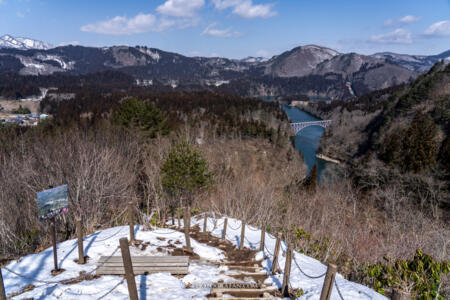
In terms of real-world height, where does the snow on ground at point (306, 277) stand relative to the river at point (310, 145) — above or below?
above

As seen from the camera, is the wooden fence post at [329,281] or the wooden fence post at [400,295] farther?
the wooden fence post at [329,281]

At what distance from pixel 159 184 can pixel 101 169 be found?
483 cm

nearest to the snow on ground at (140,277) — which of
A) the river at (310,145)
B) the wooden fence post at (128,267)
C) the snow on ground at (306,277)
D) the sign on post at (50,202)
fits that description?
the snow on ground at (306,277)

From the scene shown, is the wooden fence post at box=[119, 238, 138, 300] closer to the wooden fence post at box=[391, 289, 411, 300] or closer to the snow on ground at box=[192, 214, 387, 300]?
the wooden fence post at box=[391, 289, 411, 300]

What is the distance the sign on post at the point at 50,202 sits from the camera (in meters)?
6.18

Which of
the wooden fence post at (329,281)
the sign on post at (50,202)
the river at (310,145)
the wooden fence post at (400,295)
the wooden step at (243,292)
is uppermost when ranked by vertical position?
the sign on post at (50,202)

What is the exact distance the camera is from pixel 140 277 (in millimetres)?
6863

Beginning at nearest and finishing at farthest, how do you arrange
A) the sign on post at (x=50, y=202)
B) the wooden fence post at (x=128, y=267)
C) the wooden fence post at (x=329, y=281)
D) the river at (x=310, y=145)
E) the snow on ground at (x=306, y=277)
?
1. the wooden fence post at (x=128, y=267)
2. the wooden fence post at (x=329, y=281)
3. the sign on post at (x=50, y=202)
4. the snow on ground at (x=306, y=277)
5. the river at (x=310, y=145)

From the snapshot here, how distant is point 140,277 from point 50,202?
9.92ft

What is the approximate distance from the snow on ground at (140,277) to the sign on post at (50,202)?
1481 mm

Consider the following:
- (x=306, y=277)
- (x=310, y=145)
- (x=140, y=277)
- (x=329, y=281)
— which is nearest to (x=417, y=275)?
(x=306, y=277)

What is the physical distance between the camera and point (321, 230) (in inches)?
570

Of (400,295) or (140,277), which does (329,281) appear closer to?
(400,295)

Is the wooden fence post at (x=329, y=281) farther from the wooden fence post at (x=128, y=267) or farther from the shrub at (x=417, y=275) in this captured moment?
the wooden fence post at (x=128, y=267)
